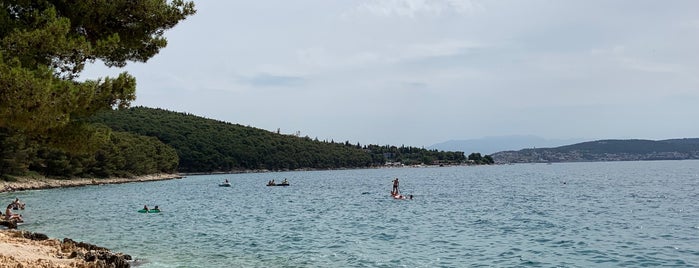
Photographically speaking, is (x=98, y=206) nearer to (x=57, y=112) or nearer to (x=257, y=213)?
(x=257, y=213)

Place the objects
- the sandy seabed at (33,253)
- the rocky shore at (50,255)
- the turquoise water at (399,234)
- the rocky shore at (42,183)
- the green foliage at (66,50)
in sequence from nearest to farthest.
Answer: the green foliage at (66,50) → the sandy seabed at (33,253) → the rocky shore at (50,255) → the turquoise water at (399,234) → the rocky shore at (42,183)

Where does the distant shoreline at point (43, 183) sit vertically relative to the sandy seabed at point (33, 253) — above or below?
above

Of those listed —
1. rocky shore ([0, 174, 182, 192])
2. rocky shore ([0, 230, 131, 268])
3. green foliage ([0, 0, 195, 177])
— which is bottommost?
rocky shore ([0, 230, 131, 268])

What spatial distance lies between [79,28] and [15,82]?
445 centimetres

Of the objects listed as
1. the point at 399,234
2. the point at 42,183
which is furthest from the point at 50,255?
the point at 42,183

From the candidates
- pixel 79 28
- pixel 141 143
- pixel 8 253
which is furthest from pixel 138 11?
pixel 141 143

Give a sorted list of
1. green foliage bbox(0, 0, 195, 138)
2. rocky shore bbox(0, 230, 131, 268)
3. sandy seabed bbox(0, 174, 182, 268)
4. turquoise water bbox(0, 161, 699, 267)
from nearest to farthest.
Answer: green foliage bbox(0, 0, 195, 138), sandy seabed bbox(0, 174, 182, 268), rocky shore bbox(0, 230, 131, 268), turquoise water bbox(0, 161, 699, 267)

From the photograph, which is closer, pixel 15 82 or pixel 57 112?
pixel 15 82

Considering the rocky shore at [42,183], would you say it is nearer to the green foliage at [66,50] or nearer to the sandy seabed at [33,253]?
the sandy seabed at [33,253]

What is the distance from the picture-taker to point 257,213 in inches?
1933

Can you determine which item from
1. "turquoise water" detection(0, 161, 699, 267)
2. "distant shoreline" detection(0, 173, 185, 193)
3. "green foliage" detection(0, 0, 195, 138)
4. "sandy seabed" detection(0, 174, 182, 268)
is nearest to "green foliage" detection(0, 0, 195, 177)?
"green foliage" detection(0, 0, 195, 138)

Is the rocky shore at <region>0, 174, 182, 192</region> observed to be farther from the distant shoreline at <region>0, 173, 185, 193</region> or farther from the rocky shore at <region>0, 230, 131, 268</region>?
the rocky shore at <region>0, 230, 131, 268</region>

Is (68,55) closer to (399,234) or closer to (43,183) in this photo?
(399,234)

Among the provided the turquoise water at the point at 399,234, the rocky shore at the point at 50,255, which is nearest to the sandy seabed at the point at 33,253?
the rocky shore at the point at 50,255
